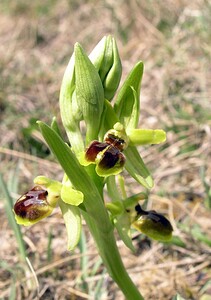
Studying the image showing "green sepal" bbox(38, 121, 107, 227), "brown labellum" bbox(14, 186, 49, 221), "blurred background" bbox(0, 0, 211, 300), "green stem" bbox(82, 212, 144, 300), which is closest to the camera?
"green sepal" bbox(38, 121, 107, 227)

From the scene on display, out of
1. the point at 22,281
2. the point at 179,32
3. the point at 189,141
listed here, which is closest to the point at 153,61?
the point at 179,32

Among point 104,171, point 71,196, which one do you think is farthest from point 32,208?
point 104,171

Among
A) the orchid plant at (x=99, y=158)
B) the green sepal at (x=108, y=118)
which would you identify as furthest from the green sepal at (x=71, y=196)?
the green sepal at (x=108, y=118)

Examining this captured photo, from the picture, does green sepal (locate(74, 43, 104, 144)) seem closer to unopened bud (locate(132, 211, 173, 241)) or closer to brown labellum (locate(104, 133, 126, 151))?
brown labellum (locate(104, 133, 126, 151))

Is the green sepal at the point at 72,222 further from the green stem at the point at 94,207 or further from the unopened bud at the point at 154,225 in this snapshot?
the unopened bud at the point at 154,225

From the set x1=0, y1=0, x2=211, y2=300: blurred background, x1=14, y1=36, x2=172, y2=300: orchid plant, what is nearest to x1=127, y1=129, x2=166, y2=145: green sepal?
x1=14, y1=36, x2=172, y2=300: orchid plant

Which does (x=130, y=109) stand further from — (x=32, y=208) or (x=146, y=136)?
(x=32, y=208)

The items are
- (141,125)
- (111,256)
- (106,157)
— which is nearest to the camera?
(106,157)

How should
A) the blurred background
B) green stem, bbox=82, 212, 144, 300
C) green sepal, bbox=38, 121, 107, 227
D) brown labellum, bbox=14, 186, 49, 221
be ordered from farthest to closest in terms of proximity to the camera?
the blurred background, green stem, bbox=82, 212, 144, 300, brown labellum, bbox=14, 186, 49, 221, green sepal, bbox=38, 121, 107, 227
